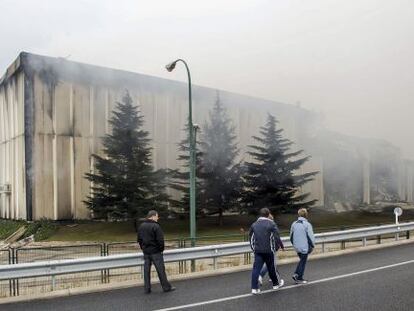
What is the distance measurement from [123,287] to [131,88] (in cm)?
2272

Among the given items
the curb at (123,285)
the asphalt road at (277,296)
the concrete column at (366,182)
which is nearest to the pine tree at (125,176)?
the concrete column at (366,182)

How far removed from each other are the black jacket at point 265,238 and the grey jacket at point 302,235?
0.87 meters

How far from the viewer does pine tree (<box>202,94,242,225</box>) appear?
2714 centimetres

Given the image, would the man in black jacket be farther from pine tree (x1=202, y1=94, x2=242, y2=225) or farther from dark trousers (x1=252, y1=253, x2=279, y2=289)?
pine tree (x1=202, y1=94, x2=242, y2=225)

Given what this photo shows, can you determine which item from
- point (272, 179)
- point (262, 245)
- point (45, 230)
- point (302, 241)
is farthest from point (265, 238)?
point (45, 230)

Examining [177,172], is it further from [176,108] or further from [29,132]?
[29,132]

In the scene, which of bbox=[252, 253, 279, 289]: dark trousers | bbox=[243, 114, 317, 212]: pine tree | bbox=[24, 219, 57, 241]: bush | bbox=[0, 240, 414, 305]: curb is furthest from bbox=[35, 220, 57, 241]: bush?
bbox=[252, 253, 279, 289]: dark trousers

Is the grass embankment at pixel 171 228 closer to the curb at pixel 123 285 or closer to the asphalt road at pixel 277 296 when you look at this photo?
the curb at pixel 123 285

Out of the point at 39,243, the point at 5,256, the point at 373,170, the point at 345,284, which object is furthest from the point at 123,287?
the point at 373,170

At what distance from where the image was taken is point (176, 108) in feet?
103

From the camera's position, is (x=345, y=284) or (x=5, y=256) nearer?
(x=345, y=284)

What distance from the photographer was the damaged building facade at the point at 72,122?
1070 inches

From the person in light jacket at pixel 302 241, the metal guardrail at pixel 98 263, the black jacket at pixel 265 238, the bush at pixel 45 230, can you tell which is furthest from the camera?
the bush at pixel 45 230

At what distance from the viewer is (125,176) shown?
84.5ft
